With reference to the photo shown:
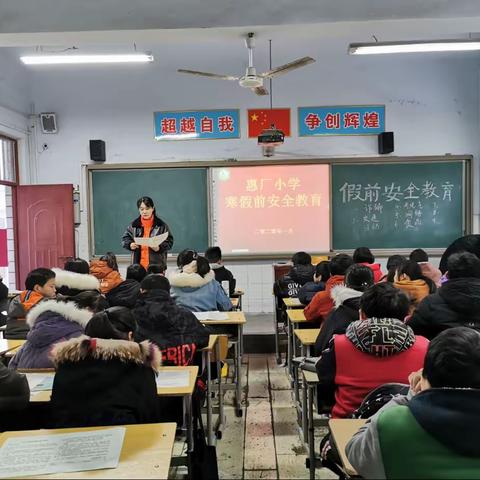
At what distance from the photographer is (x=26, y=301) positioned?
2961mm

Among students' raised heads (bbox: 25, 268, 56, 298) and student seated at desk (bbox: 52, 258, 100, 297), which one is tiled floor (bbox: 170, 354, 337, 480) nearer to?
student seated at desk (bbox: 52, 258, 100, 297)

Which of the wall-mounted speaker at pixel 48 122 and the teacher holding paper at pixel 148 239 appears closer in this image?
the teacher holding paper at pixel 148 239

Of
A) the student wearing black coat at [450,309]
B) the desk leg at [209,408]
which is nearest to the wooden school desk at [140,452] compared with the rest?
the desk leg at [209,408]

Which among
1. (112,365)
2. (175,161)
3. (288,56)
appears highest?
(288,56)

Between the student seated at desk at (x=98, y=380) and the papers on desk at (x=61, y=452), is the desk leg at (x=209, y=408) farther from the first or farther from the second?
the papers on desk at (x=61, y=452)

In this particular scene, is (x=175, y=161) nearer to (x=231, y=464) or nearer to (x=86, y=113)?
(x=86, y=113)

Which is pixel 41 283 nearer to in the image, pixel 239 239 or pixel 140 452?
pixel 140 452

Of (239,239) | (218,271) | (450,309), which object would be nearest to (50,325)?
(450,309)

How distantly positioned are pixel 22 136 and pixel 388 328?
6093 mm

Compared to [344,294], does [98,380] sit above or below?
below

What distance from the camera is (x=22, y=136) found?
20.5ft

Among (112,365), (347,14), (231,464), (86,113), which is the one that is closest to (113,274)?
(231,464)

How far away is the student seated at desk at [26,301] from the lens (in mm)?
2967

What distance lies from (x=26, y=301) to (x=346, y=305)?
2083mm
